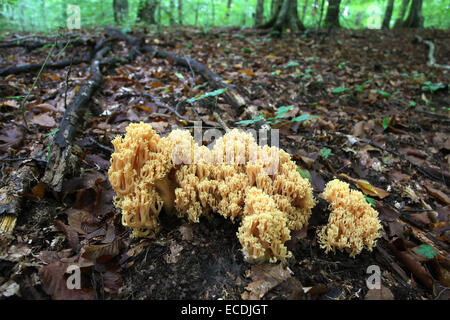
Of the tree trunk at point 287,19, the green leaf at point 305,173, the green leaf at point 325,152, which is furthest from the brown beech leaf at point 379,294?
the tree trunk at point 287,19

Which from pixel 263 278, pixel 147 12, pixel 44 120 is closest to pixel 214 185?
→ pixel 263 278

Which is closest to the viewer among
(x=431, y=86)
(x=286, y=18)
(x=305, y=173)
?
(x=305, y=173)

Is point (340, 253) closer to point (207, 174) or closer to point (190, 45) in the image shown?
point (207, 174)

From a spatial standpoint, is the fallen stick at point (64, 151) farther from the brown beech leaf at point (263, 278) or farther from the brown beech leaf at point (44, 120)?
the brown beech leaf at point (263, 278)

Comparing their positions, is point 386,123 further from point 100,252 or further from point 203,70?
point 100,252
